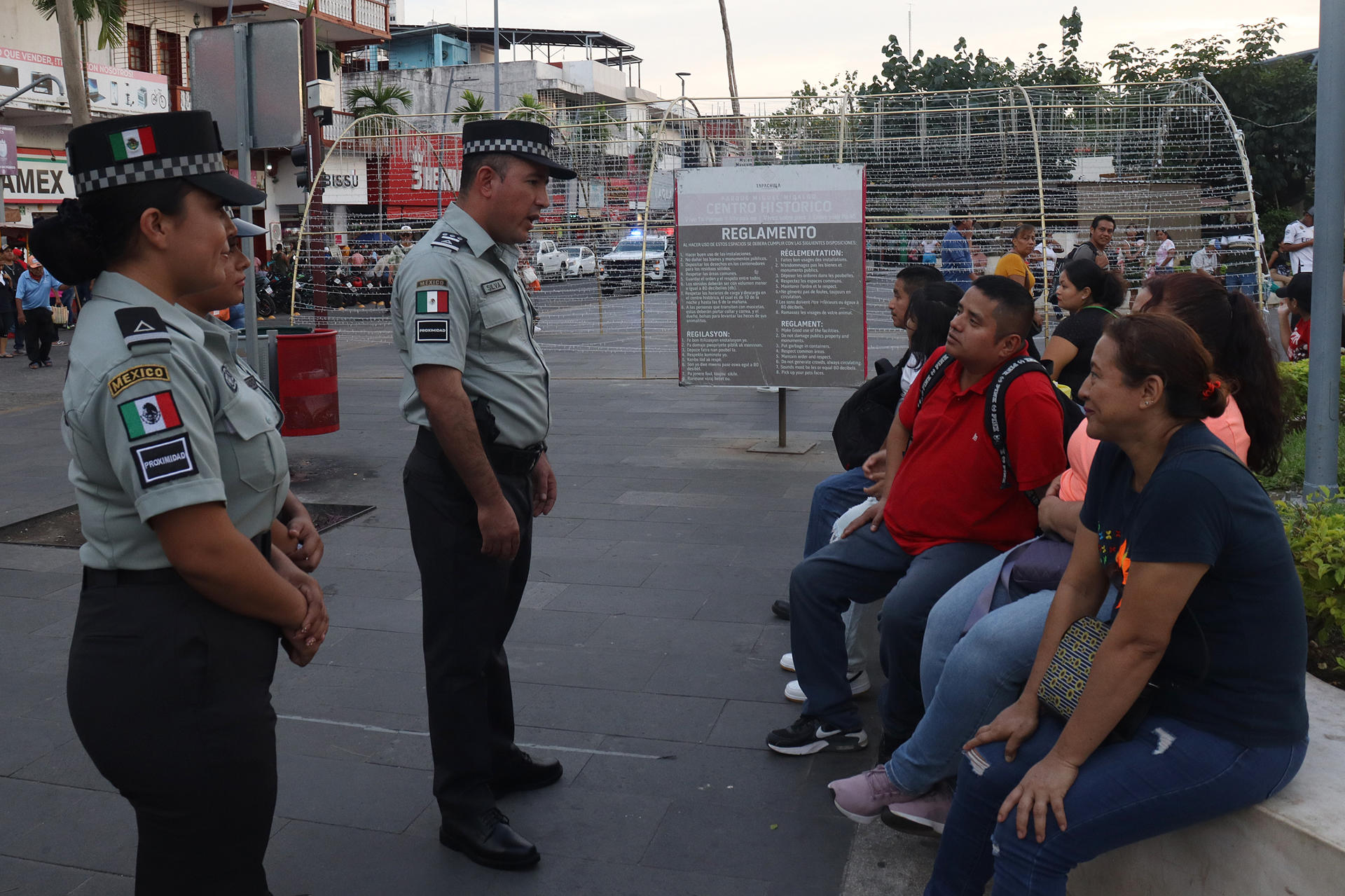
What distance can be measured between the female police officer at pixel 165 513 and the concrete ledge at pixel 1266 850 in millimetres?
1868

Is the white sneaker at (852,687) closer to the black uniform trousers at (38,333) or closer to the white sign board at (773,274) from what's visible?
the white sign board at (773,274)

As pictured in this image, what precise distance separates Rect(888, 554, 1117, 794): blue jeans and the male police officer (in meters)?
1.08

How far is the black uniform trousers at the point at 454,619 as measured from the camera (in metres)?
3.23

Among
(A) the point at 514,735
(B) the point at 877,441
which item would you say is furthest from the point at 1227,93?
(A) the point at 514,735

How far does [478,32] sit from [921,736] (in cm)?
6921

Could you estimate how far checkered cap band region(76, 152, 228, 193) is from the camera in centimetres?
207

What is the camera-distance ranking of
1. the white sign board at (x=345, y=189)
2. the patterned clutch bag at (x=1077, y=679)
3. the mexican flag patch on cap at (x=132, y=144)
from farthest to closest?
the white sign board at (x=345, y=189) < the patterned clutch bag at (x=1077, y=679) < the mexican flag patch on cap at (x=132, y=144)

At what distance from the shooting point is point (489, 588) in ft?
10.8

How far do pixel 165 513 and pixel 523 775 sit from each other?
193cm

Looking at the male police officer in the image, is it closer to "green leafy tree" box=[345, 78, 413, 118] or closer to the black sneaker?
the black sneaker

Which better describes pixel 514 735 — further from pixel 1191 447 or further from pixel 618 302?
pixel 618 302

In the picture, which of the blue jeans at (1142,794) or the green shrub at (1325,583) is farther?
the green shrub at (1325,583)

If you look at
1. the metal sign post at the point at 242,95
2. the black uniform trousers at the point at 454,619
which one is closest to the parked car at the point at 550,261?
the metal sign post at the point at 242,95

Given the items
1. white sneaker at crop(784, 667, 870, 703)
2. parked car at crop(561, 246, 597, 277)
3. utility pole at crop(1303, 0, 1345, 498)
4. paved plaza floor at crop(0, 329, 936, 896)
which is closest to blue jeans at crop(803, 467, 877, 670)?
white sneaker at crop(784, 667, 870, 703)
